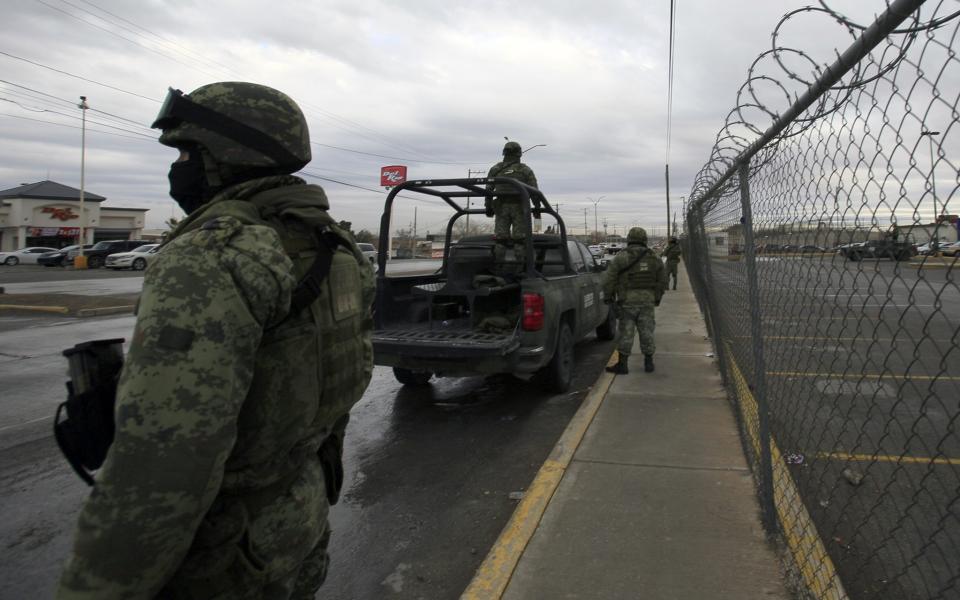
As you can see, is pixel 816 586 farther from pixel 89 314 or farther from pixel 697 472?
pixel 89 314

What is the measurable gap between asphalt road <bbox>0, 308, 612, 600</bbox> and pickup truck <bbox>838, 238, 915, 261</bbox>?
2117 mm

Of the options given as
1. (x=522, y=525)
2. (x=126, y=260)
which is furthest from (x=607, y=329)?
(x=126, y=260)

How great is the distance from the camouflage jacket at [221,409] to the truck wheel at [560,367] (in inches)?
177

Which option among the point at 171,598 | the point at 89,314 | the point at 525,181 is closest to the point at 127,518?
the point at 171,598

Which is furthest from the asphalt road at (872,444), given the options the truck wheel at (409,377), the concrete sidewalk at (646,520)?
the truck wheel at (409,377)

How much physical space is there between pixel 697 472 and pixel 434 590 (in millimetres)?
1894

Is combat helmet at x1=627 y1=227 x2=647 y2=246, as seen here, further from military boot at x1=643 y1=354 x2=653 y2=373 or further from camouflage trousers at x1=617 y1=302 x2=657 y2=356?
military boot at x1=643 y1=354 x2=653 y2=373

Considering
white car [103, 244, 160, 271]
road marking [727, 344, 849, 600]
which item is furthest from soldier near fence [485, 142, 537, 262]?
white car [103, 244, 160, 271]

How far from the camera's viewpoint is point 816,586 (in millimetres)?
2330

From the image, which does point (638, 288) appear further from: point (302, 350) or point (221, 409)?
point (221, 409)

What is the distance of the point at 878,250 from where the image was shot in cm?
165

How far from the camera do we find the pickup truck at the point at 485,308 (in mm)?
5176

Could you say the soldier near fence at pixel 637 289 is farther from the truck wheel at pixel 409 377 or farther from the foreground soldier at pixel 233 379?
the foreground soldier at pixel 233 379

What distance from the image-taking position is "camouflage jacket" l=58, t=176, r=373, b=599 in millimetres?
1125
